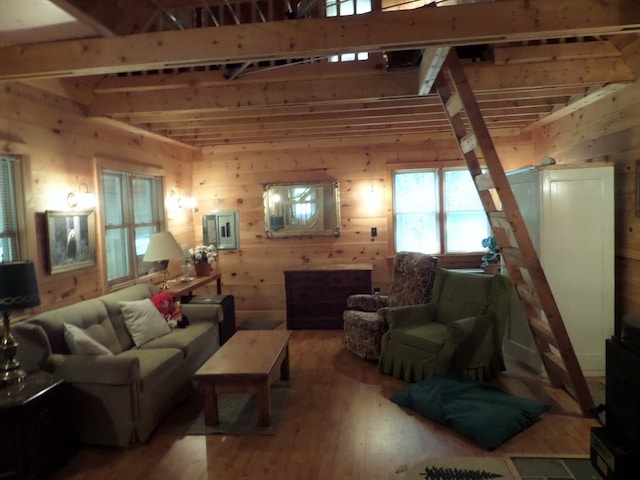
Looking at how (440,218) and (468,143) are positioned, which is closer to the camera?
(468,143)

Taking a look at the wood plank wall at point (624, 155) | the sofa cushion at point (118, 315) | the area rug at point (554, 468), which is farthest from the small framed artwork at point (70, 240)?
the wood plank wall at point (624, 155)

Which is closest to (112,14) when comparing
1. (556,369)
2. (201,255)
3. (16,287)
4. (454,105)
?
(16,287)

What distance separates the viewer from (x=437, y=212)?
6.28 metres

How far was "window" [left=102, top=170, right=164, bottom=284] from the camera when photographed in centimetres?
461

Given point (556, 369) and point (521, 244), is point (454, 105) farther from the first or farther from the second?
point (556, 369)

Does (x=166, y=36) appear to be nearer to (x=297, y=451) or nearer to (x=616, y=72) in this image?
(x=297, y=451)

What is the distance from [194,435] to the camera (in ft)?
10.5

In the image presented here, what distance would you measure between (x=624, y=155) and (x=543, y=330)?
5.64 feet

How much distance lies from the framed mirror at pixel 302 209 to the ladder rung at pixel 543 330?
3.17 meters

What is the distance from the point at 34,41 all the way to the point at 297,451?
351 centimetres

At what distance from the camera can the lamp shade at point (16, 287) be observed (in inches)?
103

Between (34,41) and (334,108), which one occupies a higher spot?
(34,41)

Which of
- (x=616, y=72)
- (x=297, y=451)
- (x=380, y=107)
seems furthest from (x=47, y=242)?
(x=616, y=72)

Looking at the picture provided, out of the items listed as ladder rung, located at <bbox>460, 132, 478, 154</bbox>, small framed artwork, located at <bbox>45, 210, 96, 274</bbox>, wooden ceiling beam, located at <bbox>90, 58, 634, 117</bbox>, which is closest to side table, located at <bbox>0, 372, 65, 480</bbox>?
small framed artwork, located at <bbox>45, 210, 96, 274</bbox>
